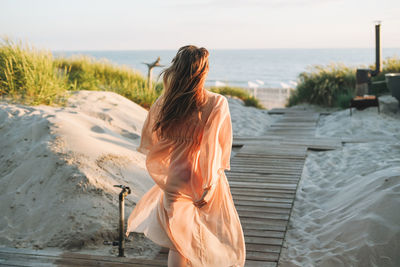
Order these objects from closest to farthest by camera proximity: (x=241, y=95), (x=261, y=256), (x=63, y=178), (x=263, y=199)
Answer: (x=261, y=256)
(x=63, y=178)
(x=263, y=199)
(x=241, y=95)

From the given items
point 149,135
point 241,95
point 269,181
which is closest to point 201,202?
point 149,135

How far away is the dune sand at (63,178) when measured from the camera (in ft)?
11.9

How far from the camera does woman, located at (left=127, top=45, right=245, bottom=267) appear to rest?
227 centimetres

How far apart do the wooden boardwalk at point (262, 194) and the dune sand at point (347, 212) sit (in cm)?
13

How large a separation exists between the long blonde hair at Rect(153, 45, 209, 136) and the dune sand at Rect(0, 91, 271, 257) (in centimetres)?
157

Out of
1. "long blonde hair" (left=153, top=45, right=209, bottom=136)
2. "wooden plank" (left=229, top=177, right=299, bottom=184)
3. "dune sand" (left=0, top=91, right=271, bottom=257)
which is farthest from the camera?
"wooden plank" (left=229, top=177, right=299, bottom=184)

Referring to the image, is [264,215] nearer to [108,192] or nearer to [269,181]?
[269,181]

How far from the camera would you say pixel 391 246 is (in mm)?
3156

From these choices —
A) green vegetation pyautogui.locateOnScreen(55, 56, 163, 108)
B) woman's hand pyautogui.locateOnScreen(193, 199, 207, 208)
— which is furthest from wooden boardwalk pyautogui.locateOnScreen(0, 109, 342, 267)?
green vegetation pyautogui.locateOnScreen(55, 56, 163, 108)

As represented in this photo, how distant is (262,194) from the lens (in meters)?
4.75

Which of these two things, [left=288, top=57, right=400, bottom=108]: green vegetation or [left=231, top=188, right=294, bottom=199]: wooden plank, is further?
[left=288, top=57, right=400, bottom=108]: green vegetation

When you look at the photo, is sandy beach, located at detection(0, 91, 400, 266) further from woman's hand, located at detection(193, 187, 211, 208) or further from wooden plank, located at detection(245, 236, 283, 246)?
woman's hand, located at detection(193, 187, 211, 208)

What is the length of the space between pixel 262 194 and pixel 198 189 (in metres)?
2.51

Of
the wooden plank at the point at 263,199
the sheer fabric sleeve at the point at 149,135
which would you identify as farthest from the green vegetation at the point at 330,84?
the sheer fabric sleeve at the point at 149,135
